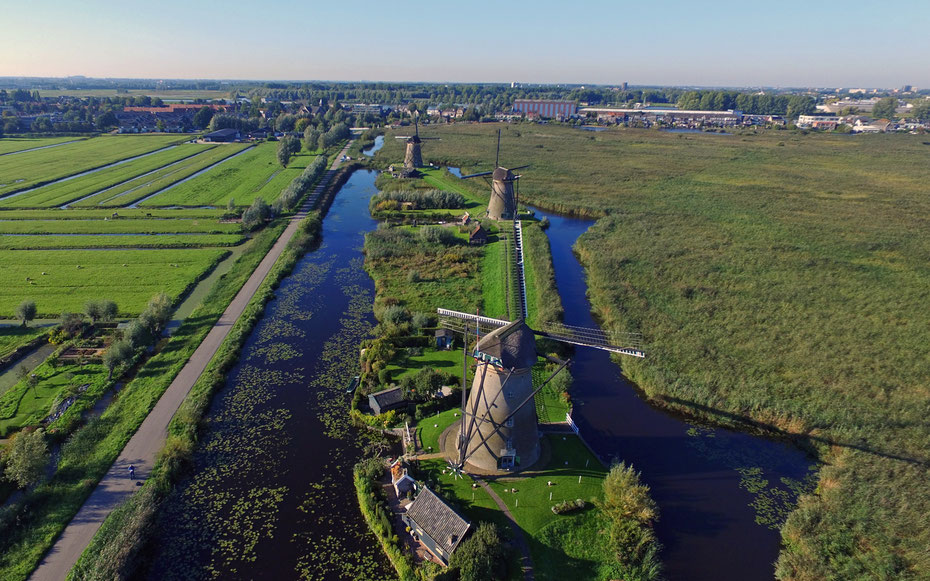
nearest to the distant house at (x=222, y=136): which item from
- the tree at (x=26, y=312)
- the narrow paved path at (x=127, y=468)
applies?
the tree at (x=26, y=312)

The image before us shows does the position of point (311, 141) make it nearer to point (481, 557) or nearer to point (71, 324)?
point (71, 324)

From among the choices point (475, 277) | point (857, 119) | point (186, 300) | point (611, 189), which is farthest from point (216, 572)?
point (857, 119)

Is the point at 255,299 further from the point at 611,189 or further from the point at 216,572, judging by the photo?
the point at 611,189

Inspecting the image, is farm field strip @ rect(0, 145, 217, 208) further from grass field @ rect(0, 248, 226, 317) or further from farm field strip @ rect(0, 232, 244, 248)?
grass field @ rect(0, 248, 226, 317)

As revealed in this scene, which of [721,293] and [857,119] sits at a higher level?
Result: [857,119]

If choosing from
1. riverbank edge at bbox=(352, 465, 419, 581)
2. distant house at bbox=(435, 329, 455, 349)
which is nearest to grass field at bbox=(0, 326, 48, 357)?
riverbank edge at bbox=(352, 465, 419, 581)

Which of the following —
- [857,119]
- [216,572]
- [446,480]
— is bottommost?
[216,572]
